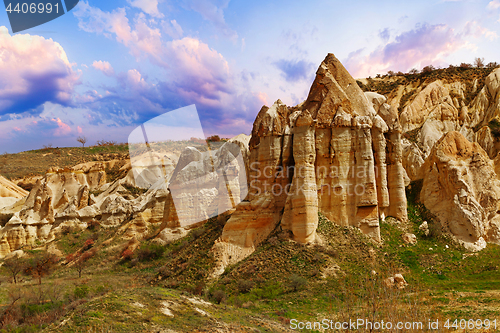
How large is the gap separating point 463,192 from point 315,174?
10.5 metres

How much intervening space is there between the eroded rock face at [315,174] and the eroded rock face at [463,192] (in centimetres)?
283

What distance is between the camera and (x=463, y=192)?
74.6 ft

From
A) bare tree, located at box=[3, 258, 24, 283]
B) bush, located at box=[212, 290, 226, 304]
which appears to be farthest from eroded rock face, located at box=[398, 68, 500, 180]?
bare tree, located at box=[3, 258, 24, 283]

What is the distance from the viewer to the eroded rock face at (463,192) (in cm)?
2236

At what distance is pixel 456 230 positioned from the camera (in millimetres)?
22594

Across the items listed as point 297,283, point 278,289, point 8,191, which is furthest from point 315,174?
point 8,191

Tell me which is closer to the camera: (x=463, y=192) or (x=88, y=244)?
(x=463, y=192)

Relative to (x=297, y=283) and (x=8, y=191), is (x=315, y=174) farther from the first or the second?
(x=8, y=191)

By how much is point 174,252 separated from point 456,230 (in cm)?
2100

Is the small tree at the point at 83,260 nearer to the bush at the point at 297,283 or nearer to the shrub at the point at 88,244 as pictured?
the shrub at the point at 88,244

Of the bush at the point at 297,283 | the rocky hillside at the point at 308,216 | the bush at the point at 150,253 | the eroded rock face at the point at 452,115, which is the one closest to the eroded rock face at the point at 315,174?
the rocky hillside at the point at 308,216

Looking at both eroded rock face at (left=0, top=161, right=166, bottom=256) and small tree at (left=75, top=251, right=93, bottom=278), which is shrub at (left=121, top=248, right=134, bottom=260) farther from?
eroded rock face at (left=0, top=161, right=166, bottom=256)

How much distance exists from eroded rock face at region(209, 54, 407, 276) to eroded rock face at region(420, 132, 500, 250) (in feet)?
9.28

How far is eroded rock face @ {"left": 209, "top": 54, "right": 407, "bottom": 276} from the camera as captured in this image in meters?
19.9
